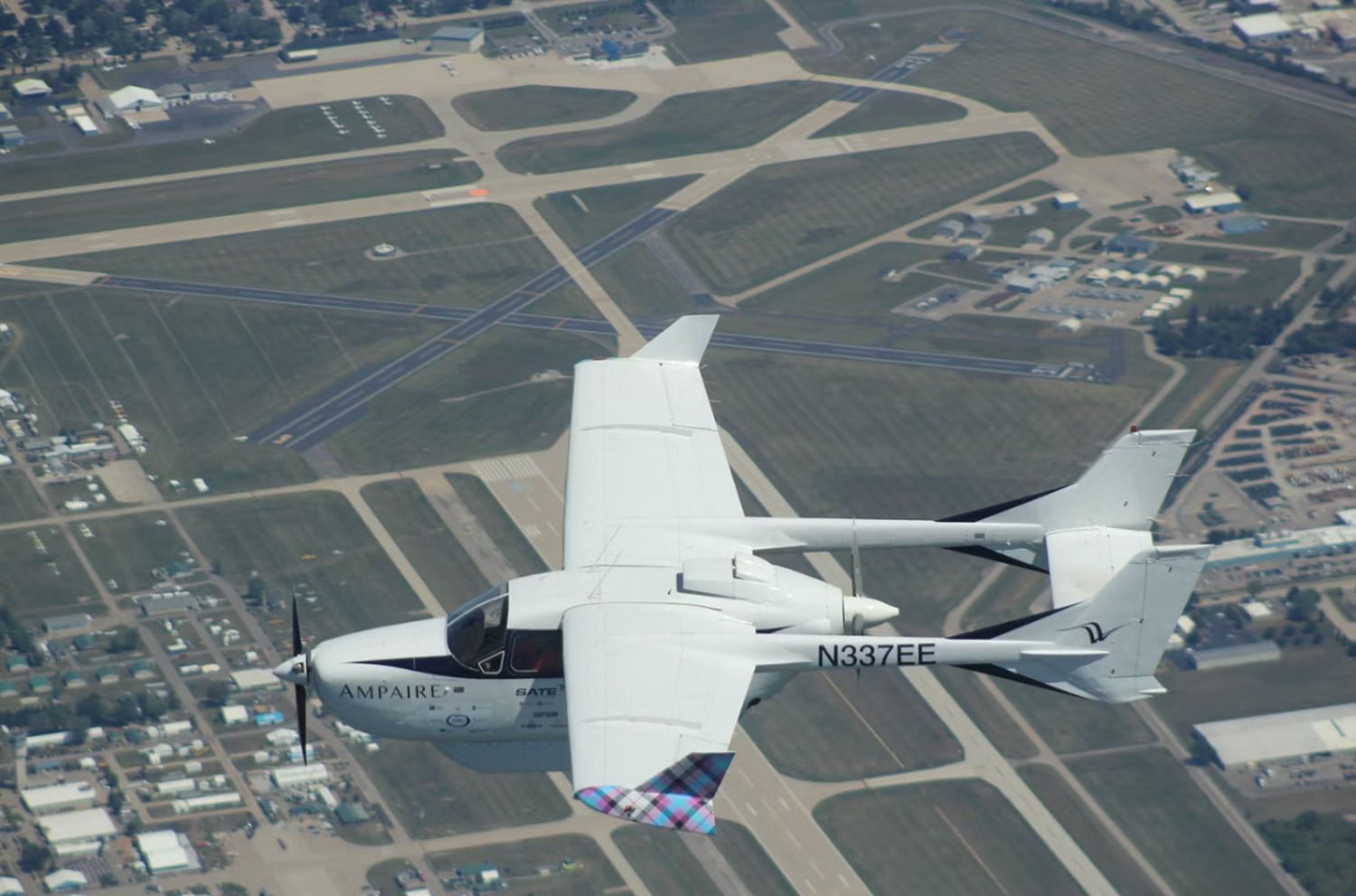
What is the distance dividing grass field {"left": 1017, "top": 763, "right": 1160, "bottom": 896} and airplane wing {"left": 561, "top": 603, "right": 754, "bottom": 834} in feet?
330

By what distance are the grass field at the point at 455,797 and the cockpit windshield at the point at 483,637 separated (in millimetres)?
91661

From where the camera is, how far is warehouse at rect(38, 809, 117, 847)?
179875 millimetres

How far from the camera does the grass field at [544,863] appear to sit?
173375 millimetres

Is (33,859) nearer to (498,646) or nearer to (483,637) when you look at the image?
(483,637)

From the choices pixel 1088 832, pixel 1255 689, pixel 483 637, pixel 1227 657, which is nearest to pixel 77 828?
pixel 1088 832

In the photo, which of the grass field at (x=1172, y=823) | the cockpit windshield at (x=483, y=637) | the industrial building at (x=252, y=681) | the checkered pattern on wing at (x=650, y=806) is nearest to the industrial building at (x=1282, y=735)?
the grass field at (x=1172, y=823)

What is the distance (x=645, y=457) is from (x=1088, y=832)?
307 feet

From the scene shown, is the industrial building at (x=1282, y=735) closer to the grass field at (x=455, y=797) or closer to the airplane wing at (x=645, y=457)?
the grass field at (x=455, y=797)

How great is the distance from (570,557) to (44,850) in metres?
101

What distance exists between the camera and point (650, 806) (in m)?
78.5

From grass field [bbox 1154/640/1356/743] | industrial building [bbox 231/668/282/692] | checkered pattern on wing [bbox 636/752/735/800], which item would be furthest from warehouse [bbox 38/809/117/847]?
checkered pattern on wing [bbox 636/752/735/800]

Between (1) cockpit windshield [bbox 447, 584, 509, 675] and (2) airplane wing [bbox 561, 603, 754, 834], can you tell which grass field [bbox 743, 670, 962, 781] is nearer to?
(1) cockpit windshield [bbox 447, 584, 509, 675]

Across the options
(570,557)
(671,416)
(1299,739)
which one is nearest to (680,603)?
(570,557)

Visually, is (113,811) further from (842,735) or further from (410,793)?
(842,735)
